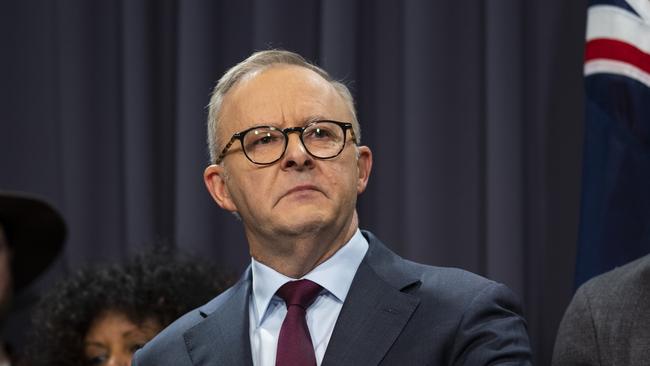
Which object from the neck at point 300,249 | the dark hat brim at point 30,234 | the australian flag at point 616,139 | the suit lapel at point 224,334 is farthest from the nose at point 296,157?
the dark hat brim at point 30,234

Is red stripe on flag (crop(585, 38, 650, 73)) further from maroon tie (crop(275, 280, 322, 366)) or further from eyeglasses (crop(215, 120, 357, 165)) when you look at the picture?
maroon tie (crop(275, 280, 322, 366))

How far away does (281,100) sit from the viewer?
1598 millimetres

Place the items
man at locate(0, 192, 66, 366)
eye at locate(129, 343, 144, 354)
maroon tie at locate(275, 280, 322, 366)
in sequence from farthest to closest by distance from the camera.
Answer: man at locate(0, 192, 66, 366) < eye at locate(129, 343, 144, 354) < maroon tie at locate(275, 280, 322, 366)

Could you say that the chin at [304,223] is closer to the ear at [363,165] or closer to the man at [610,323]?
the ear at [363,165]

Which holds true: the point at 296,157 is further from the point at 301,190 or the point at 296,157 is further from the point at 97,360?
the point at 97,360

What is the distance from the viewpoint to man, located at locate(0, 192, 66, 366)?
8.62 ft

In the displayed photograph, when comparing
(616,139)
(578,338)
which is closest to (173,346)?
(578,338)

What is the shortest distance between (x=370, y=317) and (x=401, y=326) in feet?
0.17

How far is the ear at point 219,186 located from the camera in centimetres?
173

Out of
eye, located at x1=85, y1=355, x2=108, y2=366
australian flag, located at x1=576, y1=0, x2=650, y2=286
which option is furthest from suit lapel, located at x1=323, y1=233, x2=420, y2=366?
eye, located at x1=85, y1=355, x2=108, y2=366

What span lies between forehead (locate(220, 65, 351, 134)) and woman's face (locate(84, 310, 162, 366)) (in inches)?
33.7

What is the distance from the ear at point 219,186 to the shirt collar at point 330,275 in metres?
0.13

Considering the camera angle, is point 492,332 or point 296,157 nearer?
point 492,332

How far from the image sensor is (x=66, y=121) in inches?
111
